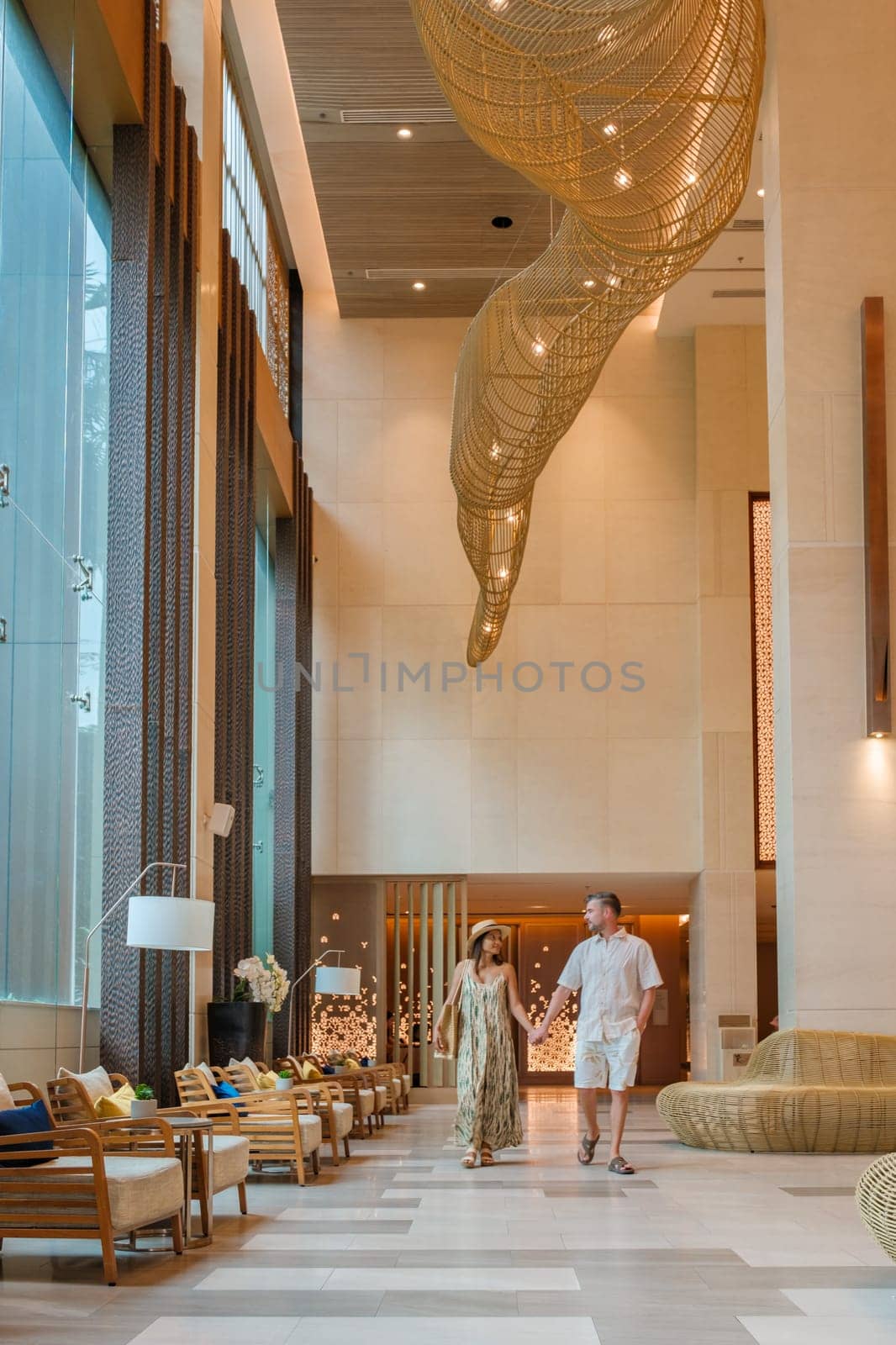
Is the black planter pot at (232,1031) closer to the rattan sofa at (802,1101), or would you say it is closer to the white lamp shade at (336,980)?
the rattan sofa at (802,1101)

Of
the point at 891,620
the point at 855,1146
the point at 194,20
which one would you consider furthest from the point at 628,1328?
the point at 194,20

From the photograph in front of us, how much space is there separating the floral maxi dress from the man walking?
33 cm

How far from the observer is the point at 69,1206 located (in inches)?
208

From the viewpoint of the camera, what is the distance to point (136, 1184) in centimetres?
Answer: 534

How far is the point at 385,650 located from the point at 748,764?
470 cm

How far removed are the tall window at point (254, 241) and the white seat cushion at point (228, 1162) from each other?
9.34 m

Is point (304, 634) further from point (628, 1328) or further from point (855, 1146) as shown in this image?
point (628, 1328)

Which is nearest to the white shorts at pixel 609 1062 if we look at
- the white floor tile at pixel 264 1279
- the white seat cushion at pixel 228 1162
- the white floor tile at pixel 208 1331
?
the white seat cushion at pixel 228 1162

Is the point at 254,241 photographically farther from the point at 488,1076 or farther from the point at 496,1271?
the point at 496,1271

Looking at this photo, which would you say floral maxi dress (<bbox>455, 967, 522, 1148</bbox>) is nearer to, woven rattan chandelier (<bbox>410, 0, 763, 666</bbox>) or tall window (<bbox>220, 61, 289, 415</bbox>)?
woven rattan chandelier (<bbox>410, 0, 763, 666</bbox>)

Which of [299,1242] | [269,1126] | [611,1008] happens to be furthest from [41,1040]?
[611,1008]

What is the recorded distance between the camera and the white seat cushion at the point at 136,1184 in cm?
527

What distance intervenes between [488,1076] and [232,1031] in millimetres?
2934

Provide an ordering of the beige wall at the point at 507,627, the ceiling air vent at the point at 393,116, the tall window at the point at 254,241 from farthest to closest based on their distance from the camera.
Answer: the beige wall at the point at 507,627
the tall window at the point at 254,241
the ceiling air vent at the point at 393,116
